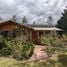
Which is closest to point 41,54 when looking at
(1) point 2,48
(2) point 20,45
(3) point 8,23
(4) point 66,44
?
(2) point 20,45

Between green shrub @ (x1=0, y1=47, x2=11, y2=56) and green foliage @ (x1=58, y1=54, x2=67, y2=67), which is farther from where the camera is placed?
green shrub @ (x1=0, y1=47, x2=11, y2=56)

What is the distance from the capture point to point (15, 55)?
87.8ft

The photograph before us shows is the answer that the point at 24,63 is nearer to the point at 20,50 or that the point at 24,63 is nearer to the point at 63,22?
the point at 20,50

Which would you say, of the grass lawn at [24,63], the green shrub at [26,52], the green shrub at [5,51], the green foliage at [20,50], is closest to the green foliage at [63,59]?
the grass lawn at [24,63]

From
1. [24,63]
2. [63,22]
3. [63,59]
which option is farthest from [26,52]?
[63,22]

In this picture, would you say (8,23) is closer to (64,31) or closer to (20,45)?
(20,45)

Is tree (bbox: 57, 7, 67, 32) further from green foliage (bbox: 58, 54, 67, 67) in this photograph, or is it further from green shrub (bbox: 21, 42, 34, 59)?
green foliage (bbox: 58, 54, 67, 67)

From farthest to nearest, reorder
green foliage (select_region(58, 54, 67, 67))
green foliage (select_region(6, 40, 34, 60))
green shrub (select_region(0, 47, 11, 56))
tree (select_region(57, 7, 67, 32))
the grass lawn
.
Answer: tree (select_region(57, 7, 67, 32)) → green shrub (select_region(0, 47, 11, 56)) → green foliage (select_region(6, 40, 34, 60)) → green foliage (select_region(58, 54, 67, 67)) → the grass lawn

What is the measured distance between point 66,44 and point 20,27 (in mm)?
7817

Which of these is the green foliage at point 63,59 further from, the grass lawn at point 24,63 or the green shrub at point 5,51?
the green shrub at point 5,51

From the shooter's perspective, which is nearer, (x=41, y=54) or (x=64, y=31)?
(x=41, y=54)

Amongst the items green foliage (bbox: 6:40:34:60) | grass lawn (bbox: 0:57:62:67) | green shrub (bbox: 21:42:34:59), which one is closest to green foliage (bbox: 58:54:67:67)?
grass lawn (bbox: 0:57:62:67)

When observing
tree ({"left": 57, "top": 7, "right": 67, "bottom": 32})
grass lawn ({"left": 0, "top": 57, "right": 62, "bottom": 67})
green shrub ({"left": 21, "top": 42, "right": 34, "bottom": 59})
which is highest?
tree ({"left": 57, "top": 7, "right": 67, "bottom": 32})

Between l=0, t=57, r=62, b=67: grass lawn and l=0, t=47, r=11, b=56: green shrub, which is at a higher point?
l=0, t=47, r=11, b=56: green shrub
